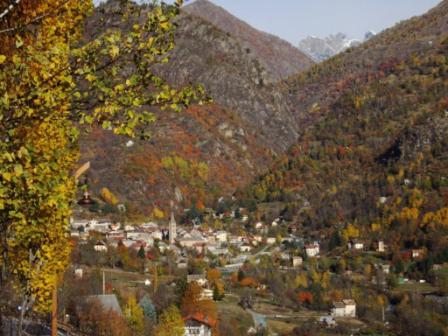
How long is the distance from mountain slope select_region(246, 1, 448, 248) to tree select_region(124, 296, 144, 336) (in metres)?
59.3

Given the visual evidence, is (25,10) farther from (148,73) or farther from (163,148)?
(163,148)

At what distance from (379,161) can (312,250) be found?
153ft

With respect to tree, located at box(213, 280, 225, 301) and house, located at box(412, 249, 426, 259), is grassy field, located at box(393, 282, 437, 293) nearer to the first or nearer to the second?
house, located at box(412, 249, 426, 259)

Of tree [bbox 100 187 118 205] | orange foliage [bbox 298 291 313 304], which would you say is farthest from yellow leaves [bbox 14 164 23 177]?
tree [bbox 100 187 118 205]

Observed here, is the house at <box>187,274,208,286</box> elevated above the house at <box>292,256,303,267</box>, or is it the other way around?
the house at <box>292,256,303,267</box>

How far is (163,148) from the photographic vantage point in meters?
133

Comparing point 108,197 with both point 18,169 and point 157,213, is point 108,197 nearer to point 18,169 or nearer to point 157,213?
point 157,213

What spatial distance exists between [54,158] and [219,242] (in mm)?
99355

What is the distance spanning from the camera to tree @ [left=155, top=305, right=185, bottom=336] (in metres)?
38.8

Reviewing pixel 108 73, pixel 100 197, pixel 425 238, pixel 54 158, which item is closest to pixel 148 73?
pixel 108 73

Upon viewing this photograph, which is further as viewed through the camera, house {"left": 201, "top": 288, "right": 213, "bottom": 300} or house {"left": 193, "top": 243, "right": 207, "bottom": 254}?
house {"left": 193, "top": 243, "right": 207, "bottom": 254}

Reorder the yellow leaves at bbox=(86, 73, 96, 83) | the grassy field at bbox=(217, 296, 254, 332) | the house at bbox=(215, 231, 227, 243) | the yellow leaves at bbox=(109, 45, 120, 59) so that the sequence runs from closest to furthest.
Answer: the yellow leaves at bbox=(86, 73, 96, 83) < the yellow leaves at bbox=(109, 45, 120, 59) < the grassy field at bbox=(217, 296, 254, 332) < the house at bbox=(215, 231, 227, 243)

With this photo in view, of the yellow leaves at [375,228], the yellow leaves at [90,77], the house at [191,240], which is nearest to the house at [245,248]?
the house at [191,240]

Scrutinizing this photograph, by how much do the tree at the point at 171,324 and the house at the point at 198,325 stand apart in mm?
2616
